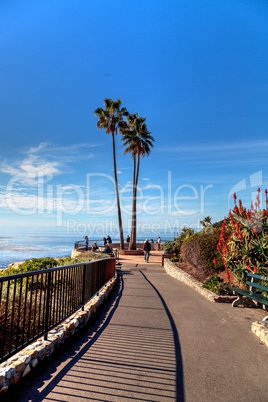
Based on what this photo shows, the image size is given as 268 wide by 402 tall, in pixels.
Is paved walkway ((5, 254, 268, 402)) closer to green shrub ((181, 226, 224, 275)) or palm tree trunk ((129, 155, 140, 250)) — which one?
green shrub ((181, 226, 224, 275))

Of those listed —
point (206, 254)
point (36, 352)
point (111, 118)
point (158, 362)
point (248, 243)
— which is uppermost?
point (111, 118)

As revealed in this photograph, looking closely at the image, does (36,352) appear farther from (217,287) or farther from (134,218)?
(134,218)

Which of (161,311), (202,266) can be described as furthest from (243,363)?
(202,266)

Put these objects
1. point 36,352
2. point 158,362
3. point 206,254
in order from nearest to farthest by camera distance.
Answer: point 36,352 < point 158,362 < point 206,254

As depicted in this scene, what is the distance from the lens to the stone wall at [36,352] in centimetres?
321

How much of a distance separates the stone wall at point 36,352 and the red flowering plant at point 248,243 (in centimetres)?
529

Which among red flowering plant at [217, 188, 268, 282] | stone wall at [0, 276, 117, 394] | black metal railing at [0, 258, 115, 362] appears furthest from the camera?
red flowering plant at [217, 188, 268, 282]

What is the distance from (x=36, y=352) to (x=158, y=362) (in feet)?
5.63

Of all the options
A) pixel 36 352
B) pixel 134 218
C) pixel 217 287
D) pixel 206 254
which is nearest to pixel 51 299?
pixel 36 352

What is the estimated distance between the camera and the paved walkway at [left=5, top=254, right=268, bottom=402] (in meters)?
3.29

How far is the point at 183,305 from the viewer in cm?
819

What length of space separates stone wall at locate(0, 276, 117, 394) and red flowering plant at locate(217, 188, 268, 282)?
529 centimetres

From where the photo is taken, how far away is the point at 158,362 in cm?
416

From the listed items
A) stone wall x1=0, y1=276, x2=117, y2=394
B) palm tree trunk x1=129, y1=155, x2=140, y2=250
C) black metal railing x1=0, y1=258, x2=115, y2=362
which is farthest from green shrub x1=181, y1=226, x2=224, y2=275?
palm tree trunk x1=129, y1=155, x2=140, y2=250
